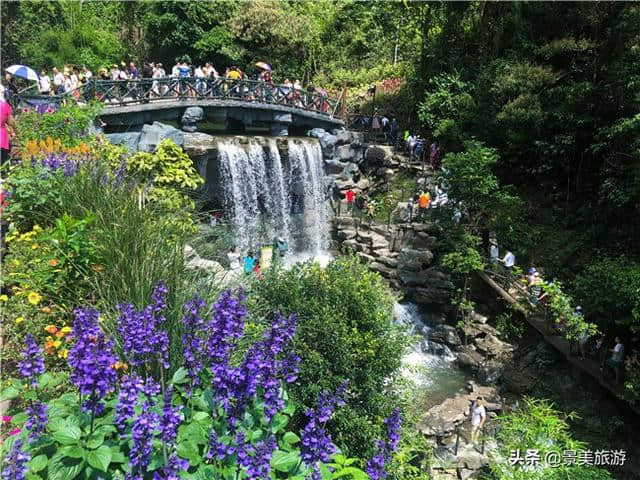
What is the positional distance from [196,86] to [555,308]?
12.3 m

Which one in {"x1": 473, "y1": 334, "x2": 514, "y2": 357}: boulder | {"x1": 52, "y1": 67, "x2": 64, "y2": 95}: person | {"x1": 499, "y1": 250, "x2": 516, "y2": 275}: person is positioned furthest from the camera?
{"x1": 52, "y1": 67, "x2": 64, "y2": 95}: person

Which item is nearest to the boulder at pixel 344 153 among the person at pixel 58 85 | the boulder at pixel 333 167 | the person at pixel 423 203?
the boulder at pixel 333 167

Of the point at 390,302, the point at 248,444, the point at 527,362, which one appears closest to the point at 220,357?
the point at 248,444

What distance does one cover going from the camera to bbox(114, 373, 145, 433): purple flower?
228cm

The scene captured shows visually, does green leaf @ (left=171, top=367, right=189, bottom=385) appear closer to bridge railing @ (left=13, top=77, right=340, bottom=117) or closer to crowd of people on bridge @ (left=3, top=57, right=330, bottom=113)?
bridge railing @ (left=13, top=77, right=340, bottom=117)

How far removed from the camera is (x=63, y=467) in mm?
2260

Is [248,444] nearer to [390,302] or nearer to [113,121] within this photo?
[390,302]

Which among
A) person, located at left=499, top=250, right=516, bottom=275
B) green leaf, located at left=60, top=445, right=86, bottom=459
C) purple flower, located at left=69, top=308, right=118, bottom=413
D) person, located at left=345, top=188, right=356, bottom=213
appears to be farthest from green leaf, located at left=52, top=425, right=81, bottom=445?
person, located at left=345, top=188, right=356, bottom=213

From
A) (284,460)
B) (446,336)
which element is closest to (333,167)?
(446,336)

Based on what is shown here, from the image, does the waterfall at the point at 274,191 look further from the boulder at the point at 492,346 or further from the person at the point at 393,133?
the boulder at the point at 492,346

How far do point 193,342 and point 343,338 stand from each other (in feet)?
8.08

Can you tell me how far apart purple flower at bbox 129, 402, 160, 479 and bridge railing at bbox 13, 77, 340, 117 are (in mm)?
10284

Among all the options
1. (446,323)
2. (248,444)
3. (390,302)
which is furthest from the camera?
(446,323)

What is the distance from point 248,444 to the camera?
254cm
